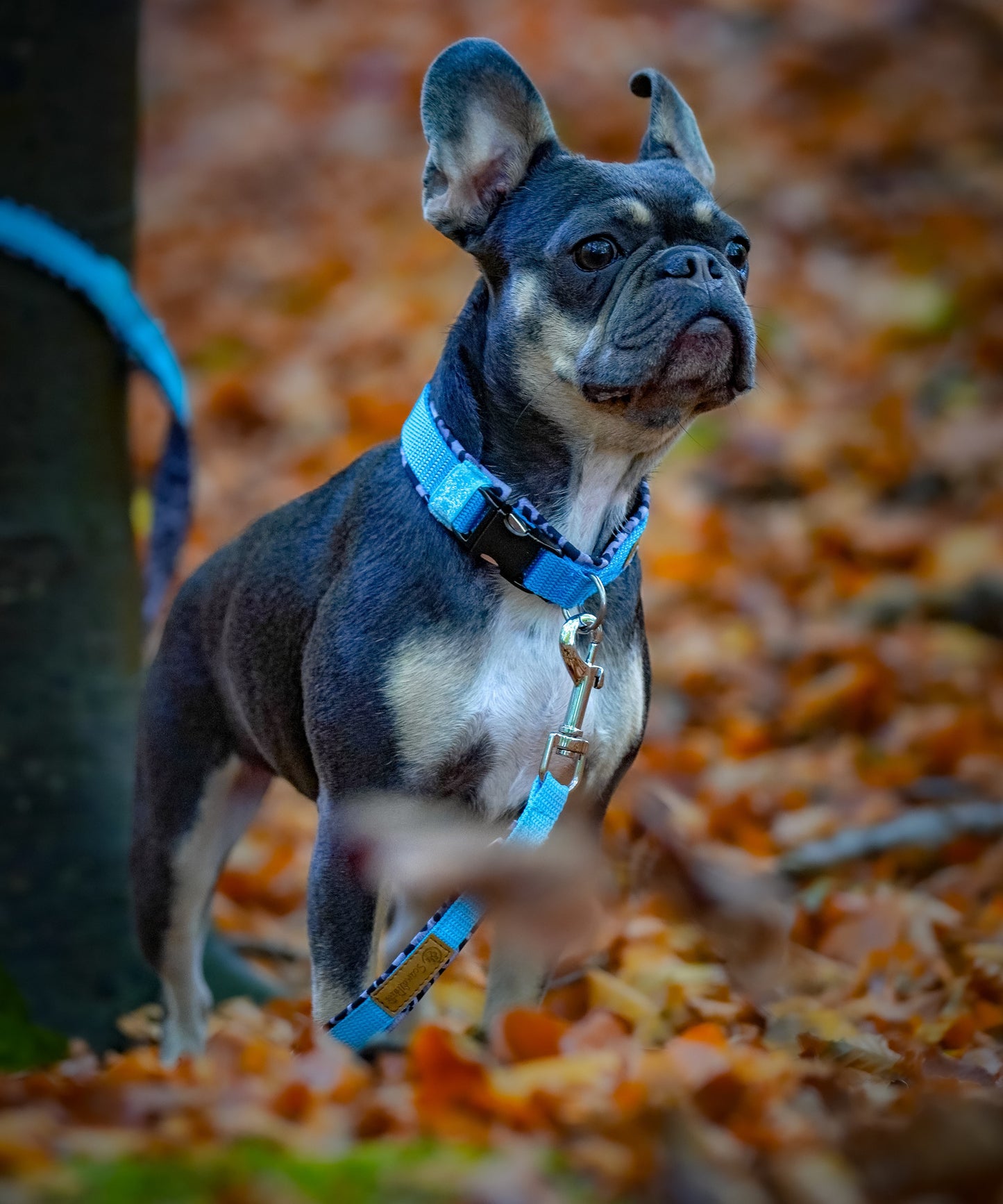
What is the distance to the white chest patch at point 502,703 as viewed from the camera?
2.92 metres

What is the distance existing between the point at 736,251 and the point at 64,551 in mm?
2253

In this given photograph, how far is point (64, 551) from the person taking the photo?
4250 mm

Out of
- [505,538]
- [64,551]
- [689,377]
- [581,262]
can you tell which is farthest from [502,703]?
[64,551]

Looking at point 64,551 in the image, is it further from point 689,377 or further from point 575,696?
point 689,377

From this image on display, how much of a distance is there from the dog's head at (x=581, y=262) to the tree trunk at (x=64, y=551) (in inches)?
61.6

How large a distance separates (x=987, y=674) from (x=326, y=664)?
427 centimetres

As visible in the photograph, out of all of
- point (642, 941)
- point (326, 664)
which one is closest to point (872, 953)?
point (642, 941)

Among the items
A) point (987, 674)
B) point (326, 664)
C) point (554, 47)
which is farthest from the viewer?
point (554, 47)

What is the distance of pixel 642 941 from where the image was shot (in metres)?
4.14

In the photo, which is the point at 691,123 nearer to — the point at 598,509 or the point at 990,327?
the point at 598,509

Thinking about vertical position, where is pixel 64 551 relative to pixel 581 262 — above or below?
below

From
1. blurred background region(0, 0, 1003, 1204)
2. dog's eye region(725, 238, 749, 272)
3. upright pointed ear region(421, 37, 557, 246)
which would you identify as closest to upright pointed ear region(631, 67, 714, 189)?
dog's eye region(725, 238, 749, 272)

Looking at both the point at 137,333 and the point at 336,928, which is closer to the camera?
the point at 336,928

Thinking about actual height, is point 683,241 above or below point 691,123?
below
